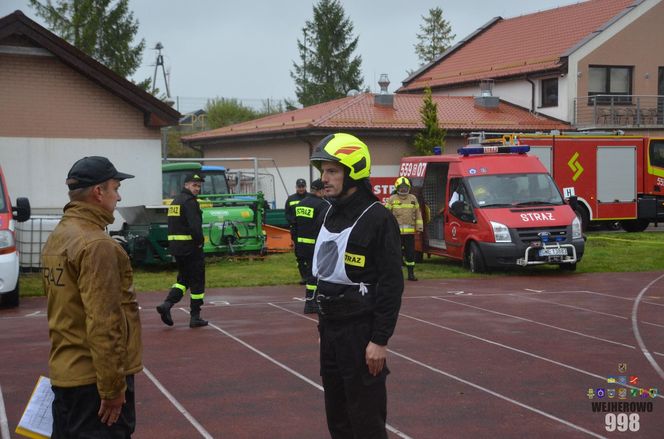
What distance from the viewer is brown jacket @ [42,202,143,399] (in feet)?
14.4

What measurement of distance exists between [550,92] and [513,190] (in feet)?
72.8

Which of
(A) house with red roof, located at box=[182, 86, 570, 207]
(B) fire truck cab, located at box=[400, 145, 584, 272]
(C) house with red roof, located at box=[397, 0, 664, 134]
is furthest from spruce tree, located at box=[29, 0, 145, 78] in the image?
(B) fire truck cab, located at box=[400, 145, 584, 272]

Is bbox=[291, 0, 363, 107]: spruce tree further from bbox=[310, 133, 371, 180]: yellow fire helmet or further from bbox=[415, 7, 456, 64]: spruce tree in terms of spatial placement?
bbox=[310, 133, 371, 180]: yellow fire helmet

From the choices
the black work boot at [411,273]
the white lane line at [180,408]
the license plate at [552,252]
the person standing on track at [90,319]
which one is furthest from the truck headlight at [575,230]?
the person standing on track at [90,319]

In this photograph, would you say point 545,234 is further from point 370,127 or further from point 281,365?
point 370,127

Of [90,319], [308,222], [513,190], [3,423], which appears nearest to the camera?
[90,319]

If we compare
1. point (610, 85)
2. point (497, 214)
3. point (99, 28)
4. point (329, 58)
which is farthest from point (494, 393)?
point (329, 58)

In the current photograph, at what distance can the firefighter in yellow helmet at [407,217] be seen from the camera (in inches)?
681

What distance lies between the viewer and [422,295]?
50.0ft

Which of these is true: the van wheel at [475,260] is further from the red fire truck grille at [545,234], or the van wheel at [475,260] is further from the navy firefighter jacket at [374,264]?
the navy firefighter jacket at [374,264]

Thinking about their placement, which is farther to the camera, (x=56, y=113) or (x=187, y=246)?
(x=56, y=113)

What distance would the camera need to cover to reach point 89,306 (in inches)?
173

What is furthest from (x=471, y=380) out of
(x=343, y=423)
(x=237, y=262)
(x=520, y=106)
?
(x=520, y=106)

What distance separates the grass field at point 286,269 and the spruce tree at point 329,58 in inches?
1859
